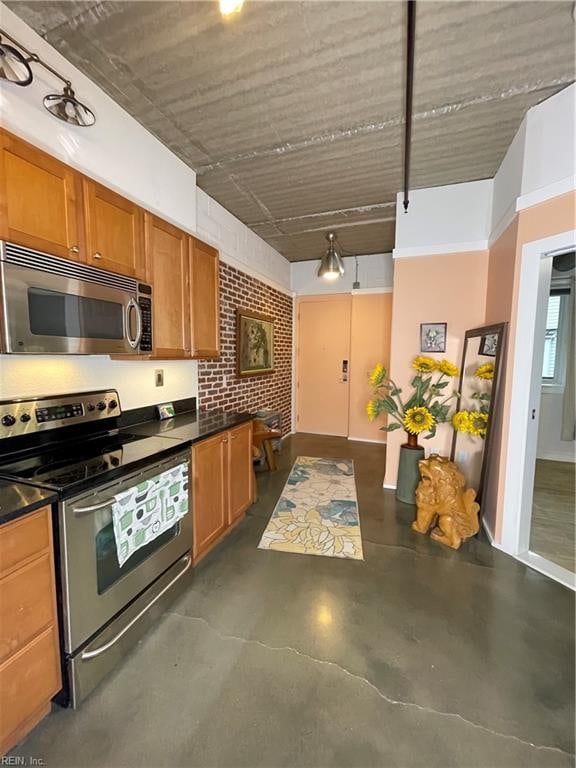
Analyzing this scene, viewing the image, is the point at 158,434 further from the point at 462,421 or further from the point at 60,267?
the point at 462,421

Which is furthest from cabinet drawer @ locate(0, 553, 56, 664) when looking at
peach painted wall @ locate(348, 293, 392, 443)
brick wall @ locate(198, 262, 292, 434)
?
peach painted wall @ locate(348, 293, 392, 443)

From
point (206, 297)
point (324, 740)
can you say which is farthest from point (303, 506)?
point (206, 297)

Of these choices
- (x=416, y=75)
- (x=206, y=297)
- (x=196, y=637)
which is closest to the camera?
(x=196, y=637)

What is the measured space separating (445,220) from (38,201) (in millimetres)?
3082

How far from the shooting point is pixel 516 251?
2.23 metres

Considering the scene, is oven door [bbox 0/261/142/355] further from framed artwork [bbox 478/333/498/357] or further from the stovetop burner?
framed artwork [bbox 478/333/498/357]

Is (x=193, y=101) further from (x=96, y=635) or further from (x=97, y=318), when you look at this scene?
(x=96, y=635)

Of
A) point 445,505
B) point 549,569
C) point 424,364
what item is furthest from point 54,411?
point 549,569

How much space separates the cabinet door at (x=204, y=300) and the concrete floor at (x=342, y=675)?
5.40 ft

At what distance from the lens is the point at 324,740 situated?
1.21 metres

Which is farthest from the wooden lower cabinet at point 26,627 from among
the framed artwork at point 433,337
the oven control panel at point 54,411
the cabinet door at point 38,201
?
the framed artwork at point 433,337

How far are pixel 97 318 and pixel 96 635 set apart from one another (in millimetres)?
1458

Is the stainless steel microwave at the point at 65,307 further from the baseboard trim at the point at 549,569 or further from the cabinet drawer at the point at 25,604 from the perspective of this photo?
the baseboard trim at the point at 549,569

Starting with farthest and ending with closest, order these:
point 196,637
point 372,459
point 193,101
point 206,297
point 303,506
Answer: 1. point 372,459
2. point 303,506
3. point 206,297
4. point 193,101
5. point 196,637
